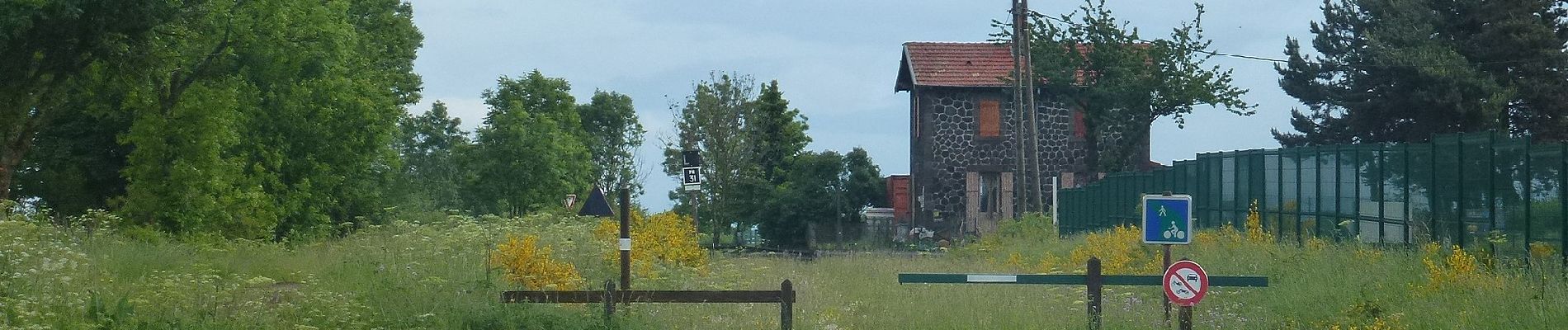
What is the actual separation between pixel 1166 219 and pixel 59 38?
49.9ft

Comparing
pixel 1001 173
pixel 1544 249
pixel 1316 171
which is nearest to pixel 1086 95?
→ pixel 1001 173

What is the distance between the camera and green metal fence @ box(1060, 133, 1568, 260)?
17484mm

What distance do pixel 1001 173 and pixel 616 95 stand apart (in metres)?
38.7

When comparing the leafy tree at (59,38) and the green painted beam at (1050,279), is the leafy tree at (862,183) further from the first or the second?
the green painted beam at (1050,279)

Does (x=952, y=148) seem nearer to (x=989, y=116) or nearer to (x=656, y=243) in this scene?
(x=989, y=116)

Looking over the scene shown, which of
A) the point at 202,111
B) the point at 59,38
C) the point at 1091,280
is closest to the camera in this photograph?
the point at 1091,280

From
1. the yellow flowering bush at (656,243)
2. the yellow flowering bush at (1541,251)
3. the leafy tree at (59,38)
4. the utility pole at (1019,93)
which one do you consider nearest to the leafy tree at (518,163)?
the utility pole at (1019,93)

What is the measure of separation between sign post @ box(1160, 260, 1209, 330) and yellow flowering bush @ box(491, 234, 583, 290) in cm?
790

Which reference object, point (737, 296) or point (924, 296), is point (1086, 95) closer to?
point (924, 296)

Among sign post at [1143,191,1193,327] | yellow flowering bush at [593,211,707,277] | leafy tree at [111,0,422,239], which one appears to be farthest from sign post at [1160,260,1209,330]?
leafy tree at [111,0,422,239]

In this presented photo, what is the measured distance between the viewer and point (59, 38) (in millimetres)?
22562

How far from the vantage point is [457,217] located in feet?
91.7

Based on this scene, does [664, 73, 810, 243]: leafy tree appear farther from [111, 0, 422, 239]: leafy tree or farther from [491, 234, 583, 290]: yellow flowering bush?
[491, 234, 583, 290]: yellow flowering bush

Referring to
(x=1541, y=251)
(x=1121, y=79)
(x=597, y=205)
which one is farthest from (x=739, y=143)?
(x=1541, y=251)
